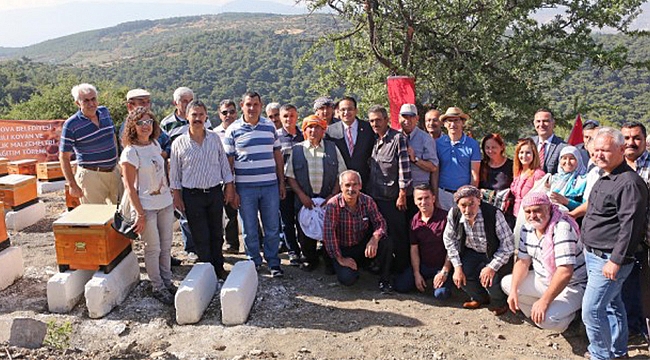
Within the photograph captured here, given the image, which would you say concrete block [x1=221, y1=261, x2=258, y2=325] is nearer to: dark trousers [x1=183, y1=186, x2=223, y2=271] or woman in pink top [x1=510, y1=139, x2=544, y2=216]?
dark trousers [x1=183, y1=186, x2=223, y2=271]

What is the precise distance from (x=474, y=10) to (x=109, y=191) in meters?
7.82

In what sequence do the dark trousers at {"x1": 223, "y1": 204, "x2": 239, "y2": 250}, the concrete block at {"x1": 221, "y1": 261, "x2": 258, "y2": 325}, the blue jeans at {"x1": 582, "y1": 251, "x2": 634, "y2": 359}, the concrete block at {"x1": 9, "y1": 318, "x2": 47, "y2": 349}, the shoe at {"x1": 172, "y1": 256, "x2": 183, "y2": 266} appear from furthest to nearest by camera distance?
the dark trousers at {"x1": 223, "y1": 204, "x2": 239, "y2": 250}, the shoe at {"x1": 172, "y1": 256, "x2": 183, "y2": 266}, the concrete block at {"x1": 221, "y1": 261, "x2": 258, "y2": 325}, the concrete block at {"x1": 9, "y1": 318, "x2": 47, "y2": 349}, the blue jeans at {"x1": 582, "y1": 251, "x2": 634, "y2": 359}

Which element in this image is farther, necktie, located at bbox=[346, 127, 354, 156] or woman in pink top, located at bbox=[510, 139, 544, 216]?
necktie, located at bbox=[346, 127, 354, 156]

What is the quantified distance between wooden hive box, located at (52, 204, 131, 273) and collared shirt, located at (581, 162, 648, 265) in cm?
411

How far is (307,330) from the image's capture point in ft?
15.2

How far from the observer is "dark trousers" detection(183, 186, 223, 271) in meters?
5.32

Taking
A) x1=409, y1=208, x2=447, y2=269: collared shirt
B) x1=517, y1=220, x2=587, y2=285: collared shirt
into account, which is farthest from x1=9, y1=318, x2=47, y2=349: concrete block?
x1=517, y1=220, x2=587, y2=285: collared shirt

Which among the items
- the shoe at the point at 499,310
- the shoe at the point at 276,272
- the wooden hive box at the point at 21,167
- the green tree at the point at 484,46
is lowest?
the shoe at the point at 499,310

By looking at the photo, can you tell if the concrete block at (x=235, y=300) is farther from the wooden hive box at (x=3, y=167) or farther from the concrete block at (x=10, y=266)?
the wooden hive box at (x=3, y=167)

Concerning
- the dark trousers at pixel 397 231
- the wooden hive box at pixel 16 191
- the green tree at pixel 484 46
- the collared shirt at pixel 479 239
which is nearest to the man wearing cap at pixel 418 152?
the dark trousers at pixel 397 231

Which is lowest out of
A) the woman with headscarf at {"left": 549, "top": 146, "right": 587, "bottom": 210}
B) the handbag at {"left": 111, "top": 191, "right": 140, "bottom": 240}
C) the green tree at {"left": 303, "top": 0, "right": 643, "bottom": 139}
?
the handbag at {"left": 111, "top": 191, "right": 140, "bottom": 240}

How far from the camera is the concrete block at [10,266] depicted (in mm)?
5395

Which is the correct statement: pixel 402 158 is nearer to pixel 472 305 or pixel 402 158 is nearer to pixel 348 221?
pixel 348 221

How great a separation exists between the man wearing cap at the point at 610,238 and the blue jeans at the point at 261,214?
9.98ft
